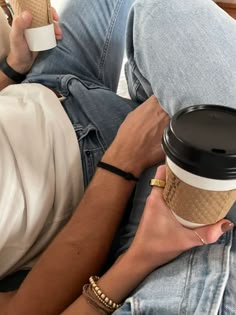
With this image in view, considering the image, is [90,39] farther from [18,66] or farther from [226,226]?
[226,226]

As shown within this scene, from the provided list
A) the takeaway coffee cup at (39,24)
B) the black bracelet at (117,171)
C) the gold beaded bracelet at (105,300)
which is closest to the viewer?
the gold beaded bracelet at (105,300)

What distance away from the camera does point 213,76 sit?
0.63 metres

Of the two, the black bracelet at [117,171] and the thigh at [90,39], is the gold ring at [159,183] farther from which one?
the thigh at [90,39]

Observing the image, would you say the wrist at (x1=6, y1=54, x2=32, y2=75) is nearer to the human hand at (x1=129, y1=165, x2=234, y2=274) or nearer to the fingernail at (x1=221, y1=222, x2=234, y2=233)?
the human hand at (x1=129, y1=165, x2=234, y2=274)

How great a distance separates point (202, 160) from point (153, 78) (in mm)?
319

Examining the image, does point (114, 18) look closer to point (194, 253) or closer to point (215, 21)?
point (215, 21)

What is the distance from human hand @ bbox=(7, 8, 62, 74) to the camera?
932 millimetres

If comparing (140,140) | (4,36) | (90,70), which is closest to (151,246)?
(140,140)

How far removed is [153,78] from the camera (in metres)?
0.70

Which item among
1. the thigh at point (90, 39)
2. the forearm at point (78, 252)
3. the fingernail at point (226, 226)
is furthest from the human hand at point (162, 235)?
the thigh at point (90, 39)

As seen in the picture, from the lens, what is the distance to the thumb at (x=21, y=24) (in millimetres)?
919

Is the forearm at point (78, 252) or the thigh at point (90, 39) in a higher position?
the thigh at point (90, 39)

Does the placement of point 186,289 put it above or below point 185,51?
below

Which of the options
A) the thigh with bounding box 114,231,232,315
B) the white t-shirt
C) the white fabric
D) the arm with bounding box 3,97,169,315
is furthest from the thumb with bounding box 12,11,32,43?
the thigh with bounding box 114,231,232,315
